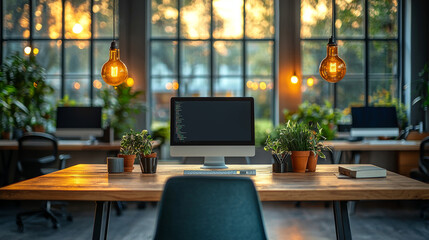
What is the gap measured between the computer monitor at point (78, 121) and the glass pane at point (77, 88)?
212cm

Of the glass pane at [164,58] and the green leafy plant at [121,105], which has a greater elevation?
the glass pane at [164,58]

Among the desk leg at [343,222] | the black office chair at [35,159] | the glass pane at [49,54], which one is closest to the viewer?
the desk leg at [343,222]

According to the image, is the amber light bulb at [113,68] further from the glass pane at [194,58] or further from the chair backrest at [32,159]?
the glass pane at [194,58]

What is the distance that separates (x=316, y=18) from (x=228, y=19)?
5.19 ft

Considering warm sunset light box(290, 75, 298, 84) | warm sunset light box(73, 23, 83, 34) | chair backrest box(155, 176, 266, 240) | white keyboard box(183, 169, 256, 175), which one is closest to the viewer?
chair backrest box(155, 176, 266, 240)

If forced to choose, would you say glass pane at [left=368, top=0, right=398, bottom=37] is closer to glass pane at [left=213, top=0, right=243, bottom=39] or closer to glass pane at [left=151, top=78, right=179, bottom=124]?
glass pane at [left=213, top=0, right=243, bottom=39]

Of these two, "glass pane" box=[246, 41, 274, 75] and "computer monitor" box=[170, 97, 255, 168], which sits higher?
"glass pane" box=[246, 41, 274, 75]

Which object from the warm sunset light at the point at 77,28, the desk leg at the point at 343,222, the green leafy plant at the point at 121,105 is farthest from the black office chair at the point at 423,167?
the warm sunset light at the point at 77,28

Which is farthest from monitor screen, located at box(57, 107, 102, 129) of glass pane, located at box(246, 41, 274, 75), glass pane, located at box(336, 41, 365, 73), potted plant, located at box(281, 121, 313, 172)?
glass pane, located at box(336, 41, 365, 73)

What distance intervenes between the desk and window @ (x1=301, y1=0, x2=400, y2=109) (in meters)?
5.35

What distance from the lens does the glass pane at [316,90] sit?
7563 millimetres

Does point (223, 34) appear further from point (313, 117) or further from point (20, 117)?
point (20, 117)

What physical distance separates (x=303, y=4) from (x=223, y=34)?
60.4 inches

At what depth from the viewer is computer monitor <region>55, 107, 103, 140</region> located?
5477mm
